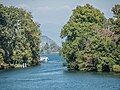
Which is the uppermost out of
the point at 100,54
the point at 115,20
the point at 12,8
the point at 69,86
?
the point at 12,8

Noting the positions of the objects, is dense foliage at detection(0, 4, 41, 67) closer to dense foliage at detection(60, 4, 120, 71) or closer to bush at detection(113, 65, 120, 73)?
dense foliage at detection(60, 4, 120, 71)

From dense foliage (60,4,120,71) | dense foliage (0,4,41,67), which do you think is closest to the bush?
dense foliage (60,4,120,71)

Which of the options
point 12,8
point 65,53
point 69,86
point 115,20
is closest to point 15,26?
point 12,8

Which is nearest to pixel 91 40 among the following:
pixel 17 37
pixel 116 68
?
pixel 116 68

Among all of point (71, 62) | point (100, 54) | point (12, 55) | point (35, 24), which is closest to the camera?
point (100, 54)

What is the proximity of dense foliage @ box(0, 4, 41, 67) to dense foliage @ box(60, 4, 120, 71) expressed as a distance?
16.6 m

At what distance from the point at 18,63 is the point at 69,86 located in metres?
55.8

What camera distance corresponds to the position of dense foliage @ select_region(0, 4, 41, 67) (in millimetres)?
114062

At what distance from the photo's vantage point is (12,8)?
124 metres

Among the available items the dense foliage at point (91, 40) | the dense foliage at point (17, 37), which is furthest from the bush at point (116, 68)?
the dense foliage at point (17, 37)

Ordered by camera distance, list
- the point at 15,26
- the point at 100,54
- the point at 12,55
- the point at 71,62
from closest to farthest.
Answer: the point at 100,54 → the point at 71,62 → the point at 12,55 → the point at 15,26

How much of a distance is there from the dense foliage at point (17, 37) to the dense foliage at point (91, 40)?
1661 centimetres

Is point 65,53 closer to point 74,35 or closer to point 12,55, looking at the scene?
point 74,35

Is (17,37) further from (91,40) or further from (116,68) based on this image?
(116,68)
